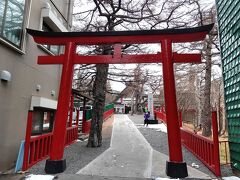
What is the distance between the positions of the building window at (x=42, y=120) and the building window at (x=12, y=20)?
288cm

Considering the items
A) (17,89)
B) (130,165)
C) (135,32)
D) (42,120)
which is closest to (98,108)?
(42,120)

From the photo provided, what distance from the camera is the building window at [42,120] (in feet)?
29.7

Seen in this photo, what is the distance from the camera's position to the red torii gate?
6211 millimetres

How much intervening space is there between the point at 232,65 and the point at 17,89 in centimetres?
634

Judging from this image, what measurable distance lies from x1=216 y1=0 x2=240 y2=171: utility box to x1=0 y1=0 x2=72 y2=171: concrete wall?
6190 mm

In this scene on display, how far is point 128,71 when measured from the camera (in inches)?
599

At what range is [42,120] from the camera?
385 inches

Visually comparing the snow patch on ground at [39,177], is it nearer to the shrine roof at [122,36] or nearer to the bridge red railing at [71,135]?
the shrine roof at [122,36]

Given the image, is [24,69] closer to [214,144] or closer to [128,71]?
[214,144]

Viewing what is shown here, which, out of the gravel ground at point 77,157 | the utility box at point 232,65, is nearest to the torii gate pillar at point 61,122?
the gravel ground at point 77,157

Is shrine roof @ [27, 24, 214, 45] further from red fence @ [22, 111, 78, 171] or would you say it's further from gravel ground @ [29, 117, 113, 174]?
gravel ground @ [29, 117, 113, 174]

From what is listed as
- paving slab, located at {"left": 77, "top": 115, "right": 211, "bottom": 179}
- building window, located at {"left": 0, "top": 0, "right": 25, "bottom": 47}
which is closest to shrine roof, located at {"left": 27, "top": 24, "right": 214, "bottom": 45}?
building window, located at {"left": 0, "top": 0, "right": 25, "bottom": 47}

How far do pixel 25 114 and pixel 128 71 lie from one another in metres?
8.36

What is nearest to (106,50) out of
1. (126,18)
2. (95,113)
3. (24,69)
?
(126,18)
